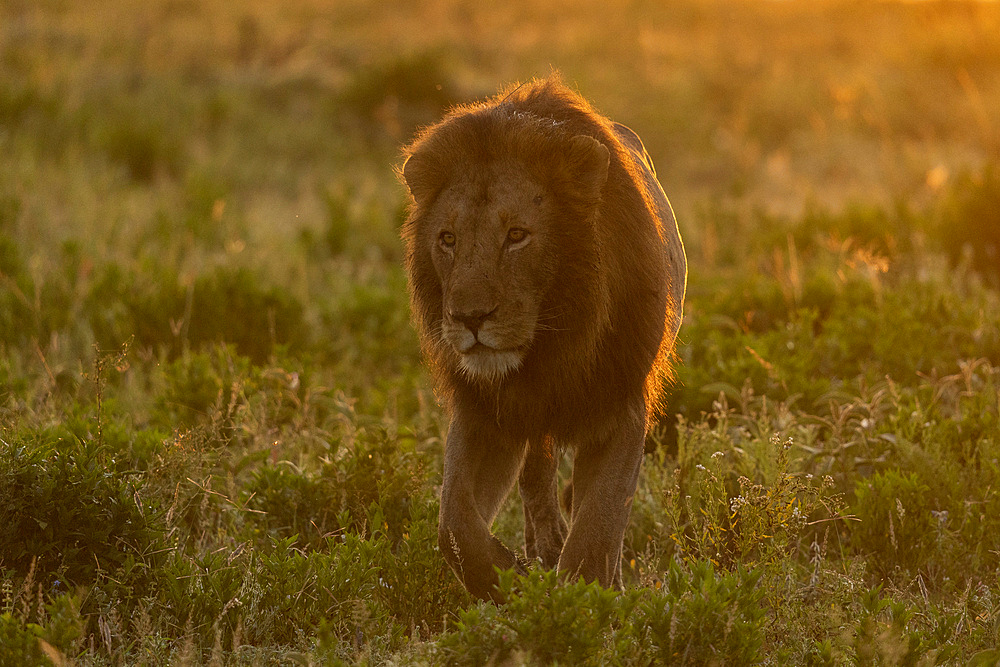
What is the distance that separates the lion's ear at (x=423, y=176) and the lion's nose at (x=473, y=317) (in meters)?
0.58

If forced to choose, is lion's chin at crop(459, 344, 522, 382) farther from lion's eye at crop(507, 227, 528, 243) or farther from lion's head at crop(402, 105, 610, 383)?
lion's eye at crop(507, 227, 528, 243)

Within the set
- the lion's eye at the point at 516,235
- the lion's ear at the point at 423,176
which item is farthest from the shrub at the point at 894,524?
the lion's ear at the point at 423,176

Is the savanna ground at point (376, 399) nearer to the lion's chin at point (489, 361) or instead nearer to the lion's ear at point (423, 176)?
the lion's chin at point (489, 361)

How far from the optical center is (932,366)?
6.10 m

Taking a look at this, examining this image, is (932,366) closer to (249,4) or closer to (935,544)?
(935,544)

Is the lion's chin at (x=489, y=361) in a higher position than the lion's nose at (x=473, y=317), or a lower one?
lower

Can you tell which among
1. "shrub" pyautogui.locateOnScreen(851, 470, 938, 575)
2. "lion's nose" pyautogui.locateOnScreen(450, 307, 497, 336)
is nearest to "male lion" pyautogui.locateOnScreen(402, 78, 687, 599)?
"lion's nose" pyautogui.locateOnScreen(450, 307, 497, 336)

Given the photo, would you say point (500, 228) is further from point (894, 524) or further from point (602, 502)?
point (894, 524)

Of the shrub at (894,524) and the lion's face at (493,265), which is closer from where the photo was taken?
the lion's face at (493,265)

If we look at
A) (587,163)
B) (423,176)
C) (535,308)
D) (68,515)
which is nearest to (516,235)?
(535,308)

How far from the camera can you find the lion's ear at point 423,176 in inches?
147

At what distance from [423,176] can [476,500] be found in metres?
1.15

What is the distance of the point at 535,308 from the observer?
3.53 metres

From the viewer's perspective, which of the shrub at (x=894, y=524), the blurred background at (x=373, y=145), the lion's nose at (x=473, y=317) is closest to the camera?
the lion's nose at (x=473, y=317)
